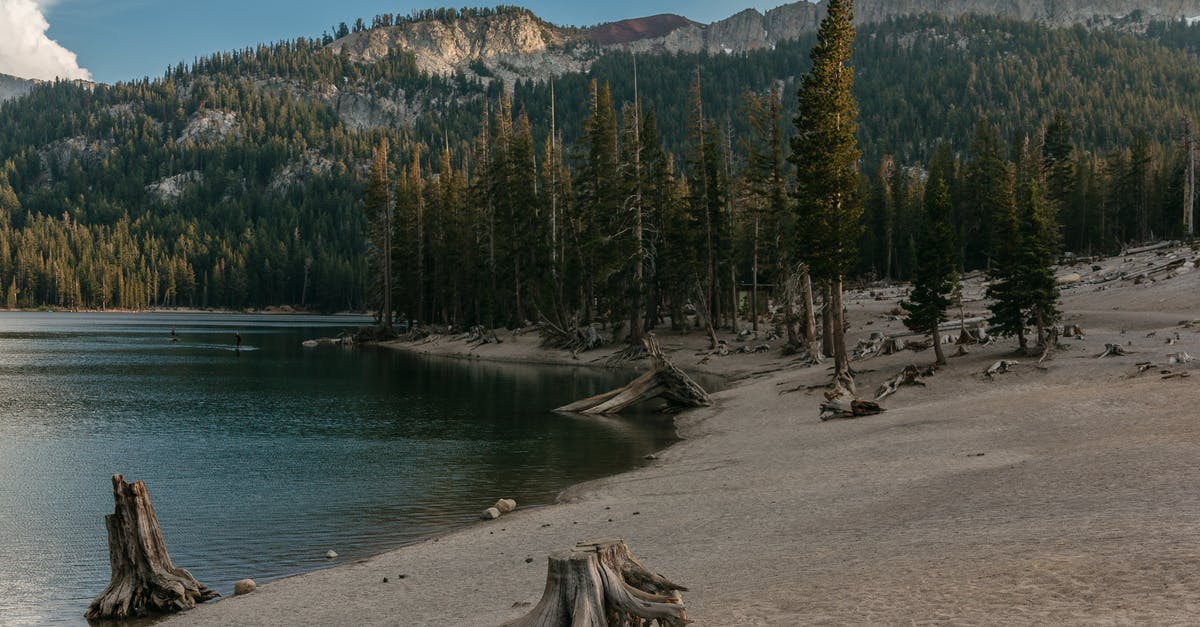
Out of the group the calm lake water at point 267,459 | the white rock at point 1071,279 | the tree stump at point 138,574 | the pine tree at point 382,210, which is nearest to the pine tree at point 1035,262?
the calm lake water at point 267,459

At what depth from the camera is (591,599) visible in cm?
838

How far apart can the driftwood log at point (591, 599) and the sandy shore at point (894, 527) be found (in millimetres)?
935

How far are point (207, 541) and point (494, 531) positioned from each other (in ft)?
19.6

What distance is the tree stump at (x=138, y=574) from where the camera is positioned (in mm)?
12766

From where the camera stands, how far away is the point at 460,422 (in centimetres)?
3506

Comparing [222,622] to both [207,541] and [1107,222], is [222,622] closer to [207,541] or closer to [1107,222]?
[207,541]

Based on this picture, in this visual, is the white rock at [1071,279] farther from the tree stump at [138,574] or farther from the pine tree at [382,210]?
the tree stump at [138,574]

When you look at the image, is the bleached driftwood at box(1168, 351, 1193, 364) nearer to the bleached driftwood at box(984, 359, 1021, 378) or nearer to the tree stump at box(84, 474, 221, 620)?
the bleached driftwood at box(984, 359, 1021, 378)

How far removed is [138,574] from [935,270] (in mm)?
29203

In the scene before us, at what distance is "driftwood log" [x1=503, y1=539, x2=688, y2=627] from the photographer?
8359 millimetres

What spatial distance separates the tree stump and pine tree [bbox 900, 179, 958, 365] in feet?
88.5

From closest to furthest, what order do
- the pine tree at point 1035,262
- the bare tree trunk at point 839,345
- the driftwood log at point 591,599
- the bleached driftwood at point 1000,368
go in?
the driftwood log at point 591,599 → the bleached driftwood at point 1000,368 → the pine tree at point 1035,262 → the bare tree trunk at point 839,345

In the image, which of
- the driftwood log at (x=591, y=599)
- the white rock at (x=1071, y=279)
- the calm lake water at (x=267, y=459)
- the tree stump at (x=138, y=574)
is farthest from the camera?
the white rock at (x=1071, y=279)

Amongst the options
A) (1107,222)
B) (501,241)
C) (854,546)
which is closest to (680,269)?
(501,241)
